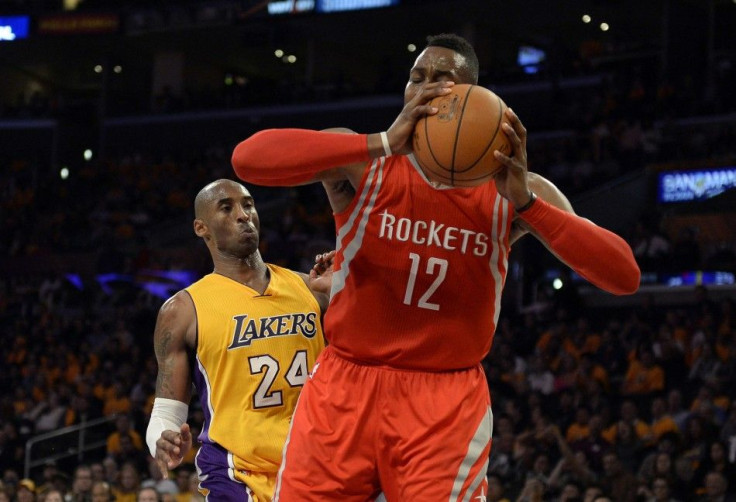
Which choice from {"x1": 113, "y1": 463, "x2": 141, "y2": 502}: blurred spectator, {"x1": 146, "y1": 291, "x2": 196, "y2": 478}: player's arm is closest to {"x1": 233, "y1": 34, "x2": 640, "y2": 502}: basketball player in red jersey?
{"x1": 146, "y1": 291, "x2": 196, "y2": 478}: player's arm

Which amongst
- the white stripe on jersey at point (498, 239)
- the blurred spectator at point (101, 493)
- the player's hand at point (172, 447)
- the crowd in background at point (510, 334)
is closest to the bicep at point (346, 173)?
the white stripe on jersey at point (498, 239)

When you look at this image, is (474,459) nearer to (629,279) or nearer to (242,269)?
(629,279)

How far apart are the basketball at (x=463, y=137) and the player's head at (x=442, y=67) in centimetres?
30

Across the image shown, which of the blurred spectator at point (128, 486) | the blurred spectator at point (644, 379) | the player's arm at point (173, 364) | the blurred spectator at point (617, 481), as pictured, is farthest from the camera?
the blurred spectator at point (644, 379)

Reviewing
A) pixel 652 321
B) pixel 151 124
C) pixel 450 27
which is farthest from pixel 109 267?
pixel 652 321

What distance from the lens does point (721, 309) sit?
12.8 meters

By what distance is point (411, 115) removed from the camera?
3.32 metres

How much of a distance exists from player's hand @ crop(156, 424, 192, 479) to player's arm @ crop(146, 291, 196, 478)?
0.31 metres

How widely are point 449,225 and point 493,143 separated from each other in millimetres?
443

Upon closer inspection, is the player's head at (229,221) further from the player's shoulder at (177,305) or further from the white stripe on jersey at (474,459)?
the white stripe on jersey at (474,459)

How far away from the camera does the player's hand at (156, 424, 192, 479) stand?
13.8 ft

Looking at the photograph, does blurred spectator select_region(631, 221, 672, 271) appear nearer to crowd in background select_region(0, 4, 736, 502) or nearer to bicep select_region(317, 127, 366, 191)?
crowd in background select_region(0, 4, 736, 502)

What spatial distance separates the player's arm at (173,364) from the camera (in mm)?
4727

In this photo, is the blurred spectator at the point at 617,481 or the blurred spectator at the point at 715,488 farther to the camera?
the blurred spectator at the point at 617,481
